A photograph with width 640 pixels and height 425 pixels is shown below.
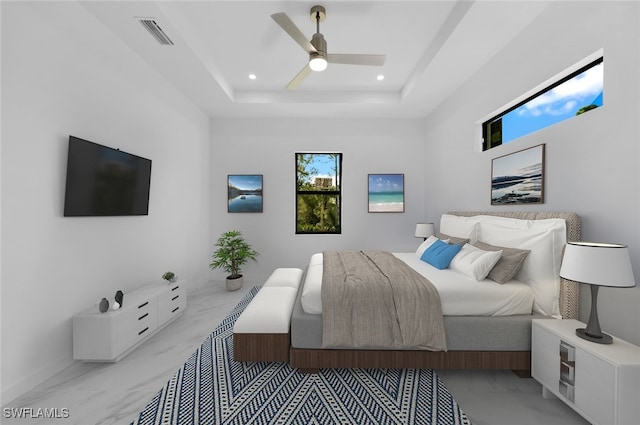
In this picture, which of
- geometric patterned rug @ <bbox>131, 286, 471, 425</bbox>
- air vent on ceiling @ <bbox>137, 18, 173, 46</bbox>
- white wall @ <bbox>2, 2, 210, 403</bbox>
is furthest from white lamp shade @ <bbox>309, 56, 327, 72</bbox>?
geometric patterned rug @ <bbox>131, 286, 471, 425</bbox>

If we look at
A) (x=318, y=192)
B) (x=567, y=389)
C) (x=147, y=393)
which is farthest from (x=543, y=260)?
(x=318, y=192)

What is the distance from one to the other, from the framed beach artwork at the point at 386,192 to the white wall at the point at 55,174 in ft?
11.4

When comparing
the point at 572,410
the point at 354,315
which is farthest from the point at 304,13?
the point at 572,410

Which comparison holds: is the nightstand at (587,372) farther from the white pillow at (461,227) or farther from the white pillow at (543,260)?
the white pillow at (461,227)

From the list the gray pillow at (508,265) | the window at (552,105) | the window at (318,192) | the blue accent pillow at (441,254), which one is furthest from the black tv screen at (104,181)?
the window at (552,105)

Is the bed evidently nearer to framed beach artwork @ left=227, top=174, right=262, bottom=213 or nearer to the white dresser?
the white dresser

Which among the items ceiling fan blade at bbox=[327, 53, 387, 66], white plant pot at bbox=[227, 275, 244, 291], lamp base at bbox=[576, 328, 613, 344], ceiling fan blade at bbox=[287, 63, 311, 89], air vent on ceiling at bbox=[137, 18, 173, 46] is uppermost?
air vent on ceiling at bbox=[137, 18, 173, 46]

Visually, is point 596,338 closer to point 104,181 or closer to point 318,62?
point 318,62

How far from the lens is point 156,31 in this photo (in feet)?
7.93

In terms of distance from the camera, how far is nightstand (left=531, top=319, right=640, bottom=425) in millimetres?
1314

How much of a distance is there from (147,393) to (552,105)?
4.02m

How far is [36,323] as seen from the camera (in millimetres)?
1869

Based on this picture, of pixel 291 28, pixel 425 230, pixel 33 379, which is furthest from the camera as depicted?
pixel 425 230

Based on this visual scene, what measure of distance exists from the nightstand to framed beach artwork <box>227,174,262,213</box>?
4.08m
